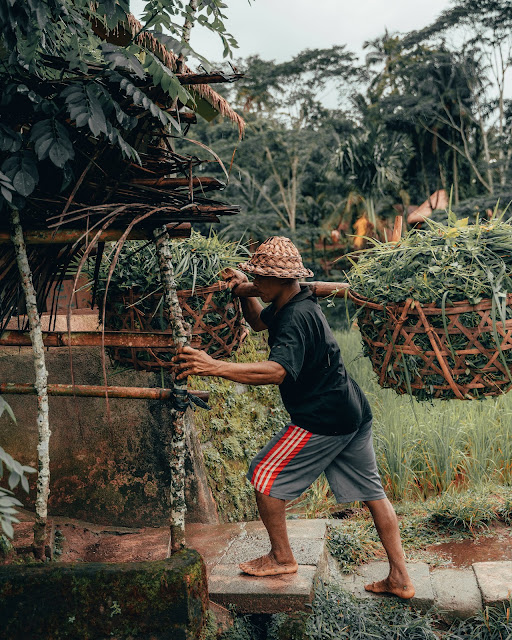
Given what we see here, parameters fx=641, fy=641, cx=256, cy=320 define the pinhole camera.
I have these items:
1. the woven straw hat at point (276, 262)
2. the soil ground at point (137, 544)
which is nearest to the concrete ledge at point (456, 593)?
the soil ground at point (137, 544)

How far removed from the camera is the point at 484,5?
58.0 ft

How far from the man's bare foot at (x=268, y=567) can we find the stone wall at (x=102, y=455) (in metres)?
1.29

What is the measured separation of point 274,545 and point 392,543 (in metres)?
0.58

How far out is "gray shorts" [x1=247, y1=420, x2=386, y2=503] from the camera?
3.06 meters

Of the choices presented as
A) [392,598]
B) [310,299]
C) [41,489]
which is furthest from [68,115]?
[392,598]

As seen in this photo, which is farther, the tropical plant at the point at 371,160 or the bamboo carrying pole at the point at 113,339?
the tropical plant at the point at 371,160

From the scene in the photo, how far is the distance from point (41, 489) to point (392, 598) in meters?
1.81

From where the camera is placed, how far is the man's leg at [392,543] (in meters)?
3.13

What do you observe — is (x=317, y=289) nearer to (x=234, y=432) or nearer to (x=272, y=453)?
(x=272, y=453)

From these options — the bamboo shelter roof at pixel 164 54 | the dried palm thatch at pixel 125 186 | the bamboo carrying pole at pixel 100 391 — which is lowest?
the bamboo carrying pole at pixel 100 391

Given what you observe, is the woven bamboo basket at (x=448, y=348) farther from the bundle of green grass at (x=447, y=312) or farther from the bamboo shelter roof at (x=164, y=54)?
the bamboo shelter roof at (x=164, y=54)

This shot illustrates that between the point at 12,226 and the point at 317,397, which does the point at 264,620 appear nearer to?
the point at 317,397

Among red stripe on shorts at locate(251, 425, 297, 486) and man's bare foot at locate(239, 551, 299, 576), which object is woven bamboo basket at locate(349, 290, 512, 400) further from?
man's bare foot at locate(239, 551, 299, 576)

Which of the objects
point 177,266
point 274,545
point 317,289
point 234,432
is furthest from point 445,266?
point 234,432
